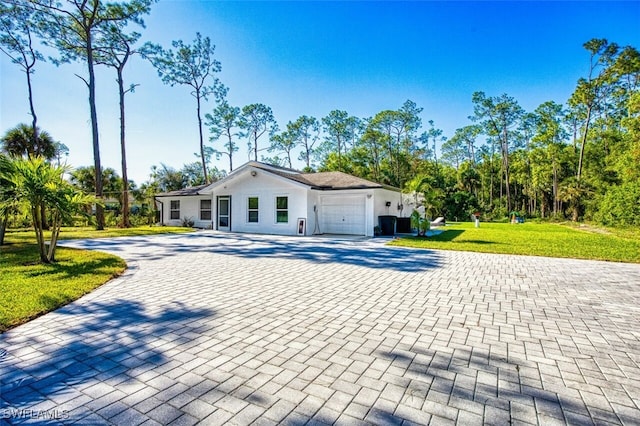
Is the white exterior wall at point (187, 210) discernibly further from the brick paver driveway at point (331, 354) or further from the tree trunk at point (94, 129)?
the brick paver driveway at point (331, 354)

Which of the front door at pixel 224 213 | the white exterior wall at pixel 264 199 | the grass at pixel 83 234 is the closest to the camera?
the grass at pixel 83 234

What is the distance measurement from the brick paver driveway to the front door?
12.6 metres

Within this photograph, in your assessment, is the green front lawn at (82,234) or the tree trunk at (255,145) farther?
the tree trunk at (255,145)

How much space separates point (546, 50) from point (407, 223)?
1150 cm

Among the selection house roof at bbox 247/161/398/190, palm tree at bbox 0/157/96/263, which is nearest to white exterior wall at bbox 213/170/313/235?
house roof at bbox 247/161/398/190

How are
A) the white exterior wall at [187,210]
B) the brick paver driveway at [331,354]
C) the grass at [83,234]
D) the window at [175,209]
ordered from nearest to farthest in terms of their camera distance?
the brick paver driveway at [331,354] → the grass at [83,234] → the white exterior wall at [187,210] → the window at [175,209]

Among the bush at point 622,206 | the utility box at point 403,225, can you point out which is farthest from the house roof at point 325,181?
the bush at point 622,206

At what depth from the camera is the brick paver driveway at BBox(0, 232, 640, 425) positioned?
83.9 inches

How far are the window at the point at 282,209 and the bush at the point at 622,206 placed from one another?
65.0 feet

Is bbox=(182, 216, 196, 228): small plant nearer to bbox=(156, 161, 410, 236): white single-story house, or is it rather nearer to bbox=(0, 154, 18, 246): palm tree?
bbox=(156, 161, 410, 236): white single-story house

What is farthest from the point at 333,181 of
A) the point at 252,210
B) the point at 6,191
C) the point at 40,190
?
the point at 6,191

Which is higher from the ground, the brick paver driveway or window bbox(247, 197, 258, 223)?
window bbox(247, 197, 258, 223)

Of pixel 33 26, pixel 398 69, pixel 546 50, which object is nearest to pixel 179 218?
pixel 33 26

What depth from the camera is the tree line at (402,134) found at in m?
18.7
